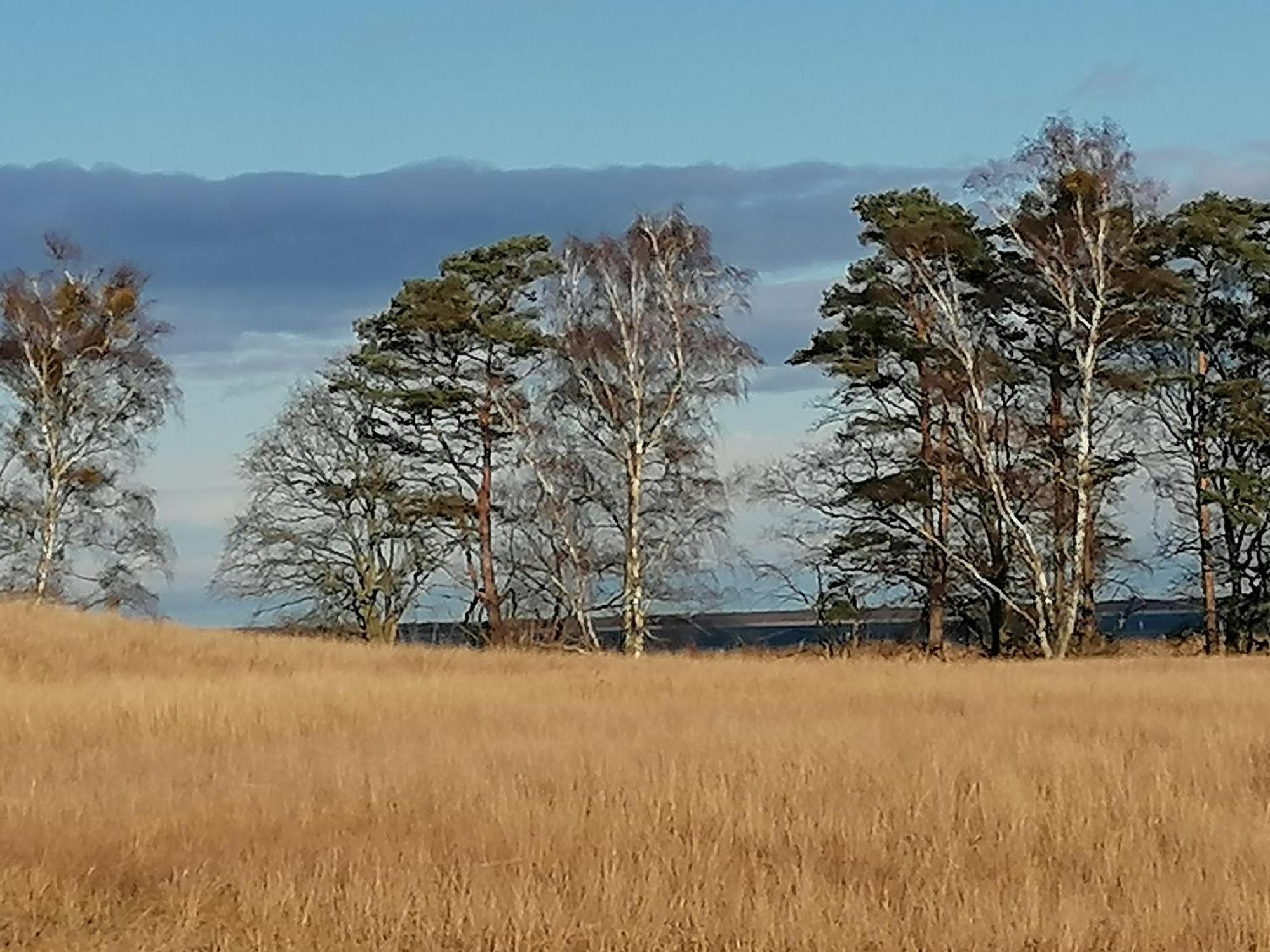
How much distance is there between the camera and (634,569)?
29484 mm

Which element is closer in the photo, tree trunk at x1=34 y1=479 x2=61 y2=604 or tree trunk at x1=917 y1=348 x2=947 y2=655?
tree trunk at x1=917 y1=348 x2=947 y2=655

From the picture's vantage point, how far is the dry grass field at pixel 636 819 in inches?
261

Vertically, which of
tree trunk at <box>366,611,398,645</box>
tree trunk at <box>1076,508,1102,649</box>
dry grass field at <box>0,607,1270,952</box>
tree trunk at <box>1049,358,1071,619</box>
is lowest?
dry grass field at <box>0,607,1270,952</box>

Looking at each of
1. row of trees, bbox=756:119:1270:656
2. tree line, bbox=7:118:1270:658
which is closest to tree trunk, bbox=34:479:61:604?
tree line, bbox=7:118:1270:658

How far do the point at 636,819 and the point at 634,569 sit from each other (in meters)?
20.3

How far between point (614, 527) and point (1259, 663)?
42.5 feet

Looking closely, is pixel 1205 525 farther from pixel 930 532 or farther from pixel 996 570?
pixel 930 532

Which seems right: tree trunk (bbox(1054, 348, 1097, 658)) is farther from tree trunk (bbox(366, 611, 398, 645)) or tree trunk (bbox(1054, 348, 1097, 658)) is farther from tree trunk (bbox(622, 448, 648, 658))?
tree trunk (bbox(366, 611, 398, 645))

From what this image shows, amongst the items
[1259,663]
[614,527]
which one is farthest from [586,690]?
[614,527]

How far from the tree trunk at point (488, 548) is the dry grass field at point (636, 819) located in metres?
16.5

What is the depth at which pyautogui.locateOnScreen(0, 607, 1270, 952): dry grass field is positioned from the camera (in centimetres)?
663

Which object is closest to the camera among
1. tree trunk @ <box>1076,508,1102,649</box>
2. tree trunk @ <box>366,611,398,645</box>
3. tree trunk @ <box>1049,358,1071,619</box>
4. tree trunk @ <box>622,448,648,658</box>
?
tree trunk @ <box>622,448,648,658</box>

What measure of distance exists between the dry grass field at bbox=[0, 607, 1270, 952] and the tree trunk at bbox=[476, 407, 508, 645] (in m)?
16.5

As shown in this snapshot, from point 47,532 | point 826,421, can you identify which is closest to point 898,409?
point 826,421
